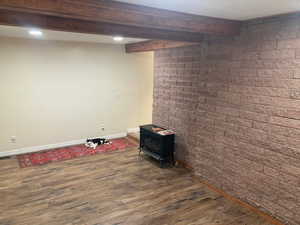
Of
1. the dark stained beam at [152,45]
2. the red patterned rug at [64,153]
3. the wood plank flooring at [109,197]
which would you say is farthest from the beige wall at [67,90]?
the wood plank flooring at [109,197]

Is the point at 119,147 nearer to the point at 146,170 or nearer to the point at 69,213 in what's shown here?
the point at 146,170

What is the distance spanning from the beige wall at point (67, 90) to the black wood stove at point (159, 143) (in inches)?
64.5

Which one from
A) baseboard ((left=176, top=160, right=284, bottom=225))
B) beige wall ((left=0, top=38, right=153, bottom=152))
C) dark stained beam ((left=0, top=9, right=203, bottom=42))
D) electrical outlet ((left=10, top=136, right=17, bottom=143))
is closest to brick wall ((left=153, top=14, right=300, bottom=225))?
baseboard ((left=176, top=160, right=284, bottom=225))

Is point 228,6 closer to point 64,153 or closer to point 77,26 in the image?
point 77,26

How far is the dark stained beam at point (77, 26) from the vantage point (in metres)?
2.38

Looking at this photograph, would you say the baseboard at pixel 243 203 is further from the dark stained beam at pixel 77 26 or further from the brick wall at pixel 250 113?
the dark stained beam at pixel 77 26

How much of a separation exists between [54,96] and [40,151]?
128cm

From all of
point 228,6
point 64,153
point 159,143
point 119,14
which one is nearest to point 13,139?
point 64,153

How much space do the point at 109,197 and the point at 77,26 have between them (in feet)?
7.89

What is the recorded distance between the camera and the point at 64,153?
5.08m

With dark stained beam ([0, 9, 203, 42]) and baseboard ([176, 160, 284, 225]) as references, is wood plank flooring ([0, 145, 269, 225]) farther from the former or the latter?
dark stained beam ([0, 9, 203, 42])

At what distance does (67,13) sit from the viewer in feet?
6.47

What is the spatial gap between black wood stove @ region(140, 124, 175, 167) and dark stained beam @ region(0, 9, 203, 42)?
1.82 m

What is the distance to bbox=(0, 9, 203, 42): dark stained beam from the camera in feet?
7.80
